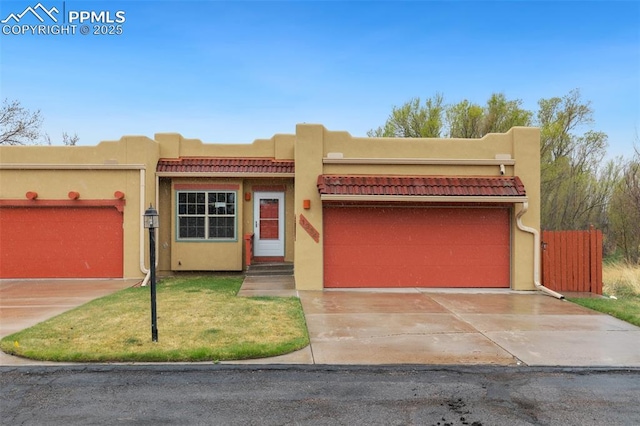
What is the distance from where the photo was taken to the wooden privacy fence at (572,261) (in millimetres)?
11930

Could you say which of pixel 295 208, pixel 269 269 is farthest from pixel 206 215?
pixel 295 208

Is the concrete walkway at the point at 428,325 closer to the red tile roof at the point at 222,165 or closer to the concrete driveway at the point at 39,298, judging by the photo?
the concrete driveway at the point at 39,298

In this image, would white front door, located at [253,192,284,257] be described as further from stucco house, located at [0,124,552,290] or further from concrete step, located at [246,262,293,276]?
concrete step, located at [246,262,293,276]

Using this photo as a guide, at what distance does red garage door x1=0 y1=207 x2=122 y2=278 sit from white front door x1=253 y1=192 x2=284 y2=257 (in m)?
3.94

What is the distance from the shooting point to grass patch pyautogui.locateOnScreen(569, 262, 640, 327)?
9.30m

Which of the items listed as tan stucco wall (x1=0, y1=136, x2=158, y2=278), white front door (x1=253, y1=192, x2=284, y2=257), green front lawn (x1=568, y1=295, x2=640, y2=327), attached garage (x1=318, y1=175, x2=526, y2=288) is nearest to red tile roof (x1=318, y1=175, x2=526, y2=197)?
attached garage (x1=318, y1=175, x2=526, y2=288)

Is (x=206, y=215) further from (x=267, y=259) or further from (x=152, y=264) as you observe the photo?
(x=152, y=264)

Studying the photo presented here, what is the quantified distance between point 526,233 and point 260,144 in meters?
8.06

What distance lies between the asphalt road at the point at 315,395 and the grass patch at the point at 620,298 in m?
3.84

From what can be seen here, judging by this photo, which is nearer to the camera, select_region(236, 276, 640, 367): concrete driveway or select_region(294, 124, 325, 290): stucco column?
select_region(236, 276, 640, 367): concrete driveway

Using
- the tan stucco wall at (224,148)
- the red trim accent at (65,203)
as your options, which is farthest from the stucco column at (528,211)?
the red trim accent at (65,203)

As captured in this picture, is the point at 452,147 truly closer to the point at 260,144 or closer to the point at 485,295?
the point at 485,295

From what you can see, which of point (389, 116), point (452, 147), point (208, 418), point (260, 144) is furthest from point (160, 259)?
point (389, 116)

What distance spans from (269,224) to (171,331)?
24.1 feet
